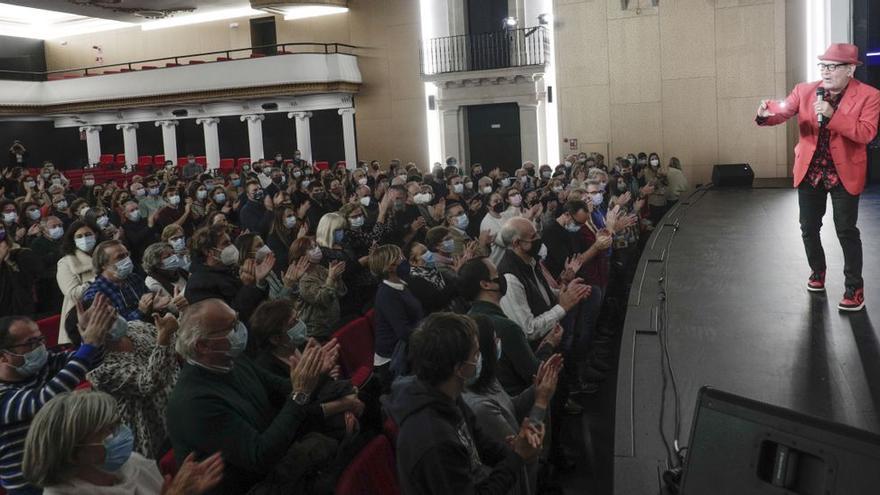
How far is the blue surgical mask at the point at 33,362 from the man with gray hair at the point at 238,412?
652 millimetres

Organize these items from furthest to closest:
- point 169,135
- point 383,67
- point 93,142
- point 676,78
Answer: point 93,142 → point 169,135 → point 383,67 → point 676,78

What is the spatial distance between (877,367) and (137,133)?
2541 centimetres

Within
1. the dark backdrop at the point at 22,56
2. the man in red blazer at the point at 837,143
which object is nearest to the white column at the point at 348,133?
the dark backdrop at the point at 22,56

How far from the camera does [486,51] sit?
18.8 metres

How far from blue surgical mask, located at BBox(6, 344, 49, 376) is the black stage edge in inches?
92.0

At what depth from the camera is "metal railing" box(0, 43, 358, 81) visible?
835 inches

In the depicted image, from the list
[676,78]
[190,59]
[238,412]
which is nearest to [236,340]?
[238,412]

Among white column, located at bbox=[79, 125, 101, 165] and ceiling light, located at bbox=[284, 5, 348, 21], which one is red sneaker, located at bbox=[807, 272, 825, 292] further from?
white column, located at bbox=[79, 125, 101, 165]

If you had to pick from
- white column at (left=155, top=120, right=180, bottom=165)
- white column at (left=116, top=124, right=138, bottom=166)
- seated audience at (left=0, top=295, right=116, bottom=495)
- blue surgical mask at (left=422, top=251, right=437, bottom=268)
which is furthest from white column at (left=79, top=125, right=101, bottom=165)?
seated audience at (left=0, top=295, right=116, bottom=495)

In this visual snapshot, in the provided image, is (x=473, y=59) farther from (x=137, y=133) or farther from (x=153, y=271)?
(x=153, y=271)

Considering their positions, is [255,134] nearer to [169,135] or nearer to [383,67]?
[169,135]

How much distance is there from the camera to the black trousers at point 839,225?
169 inches

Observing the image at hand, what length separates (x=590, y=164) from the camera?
1172 cm

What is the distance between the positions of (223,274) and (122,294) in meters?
0.67
